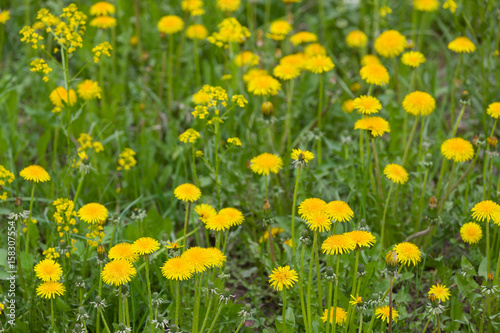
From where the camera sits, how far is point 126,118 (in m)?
3.36

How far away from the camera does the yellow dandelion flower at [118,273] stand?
1.75 metres

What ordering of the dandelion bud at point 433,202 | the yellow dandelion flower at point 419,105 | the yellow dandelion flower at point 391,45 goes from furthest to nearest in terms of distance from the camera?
the yellow dandelion flower at point 391,45 < the yellow dandelion flower at point 419,105 < the dandelion bud at point 433,202

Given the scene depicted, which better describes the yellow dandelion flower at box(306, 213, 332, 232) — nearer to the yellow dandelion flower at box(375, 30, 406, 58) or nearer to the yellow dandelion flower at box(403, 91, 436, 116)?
the yellow dandelion flower at box(403, 91, 436, 116)

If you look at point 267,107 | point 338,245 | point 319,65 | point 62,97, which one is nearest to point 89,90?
point 62,97

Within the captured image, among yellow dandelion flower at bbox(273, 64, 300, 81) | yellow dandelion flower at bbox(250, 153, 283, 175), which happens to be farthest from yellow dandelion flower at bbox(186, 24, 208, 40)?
yellow dandelion flower at bbox(250, 153, 283, 175)

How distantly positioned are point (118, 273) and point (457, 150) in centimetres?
135

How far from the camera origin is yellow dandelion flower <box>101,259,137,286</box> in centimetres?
175

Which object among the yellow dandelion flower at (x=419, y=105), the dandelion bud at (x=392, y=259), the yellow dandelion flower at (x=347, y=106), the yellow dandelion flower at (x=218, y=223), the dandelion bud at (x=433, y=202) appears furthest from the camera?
the yellow dandelion flower at (x=347, y=106)

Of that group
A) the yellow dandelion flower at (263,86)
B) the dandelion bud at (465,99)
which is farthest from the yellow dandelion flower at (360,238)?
the yellow dandelion flower at (263,86)

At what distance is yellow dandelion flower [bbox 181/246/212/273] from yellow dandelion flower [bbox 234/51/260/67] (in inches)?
59.1

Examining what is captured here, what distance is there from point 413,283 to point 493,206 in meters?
0.60

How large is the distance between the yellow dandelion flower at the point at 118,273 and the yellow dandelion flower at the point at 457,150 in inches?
50.0

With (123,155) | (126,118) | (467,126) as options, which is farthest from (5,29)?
(467,126)

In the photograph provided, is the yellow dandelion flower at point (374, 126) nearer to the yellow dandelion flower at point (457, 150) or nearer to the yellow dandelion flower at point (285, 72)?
the yellow dandelion flower at point (457, 150)
